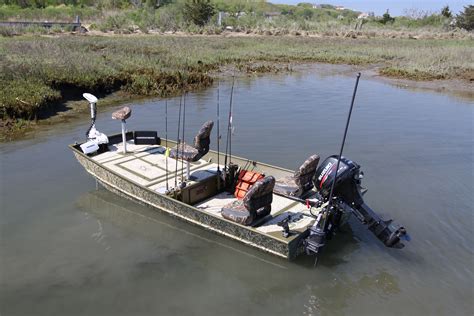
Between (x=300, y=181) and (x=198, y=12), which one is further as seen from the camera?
(x=198, y=12)

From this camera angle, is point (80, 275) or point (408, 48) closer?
point (80, 275)

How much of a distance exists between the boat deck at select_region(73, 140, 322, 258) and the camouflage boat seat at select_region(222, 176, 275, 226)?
0.57 ft

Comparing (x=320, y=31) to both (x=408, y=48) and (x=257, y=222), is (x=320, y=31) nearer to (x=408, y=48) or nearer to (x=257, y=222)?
(x=408, y=48)

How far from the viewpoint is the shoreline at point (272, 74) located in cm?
1709

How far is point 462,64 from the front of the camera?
35.4 m

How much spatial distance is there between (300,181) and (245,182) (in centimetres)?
146

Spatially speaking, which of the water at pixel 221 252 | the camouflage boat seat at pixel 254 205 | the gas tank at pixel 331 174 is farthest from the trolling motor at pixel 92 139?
the gas tank at pixel 331 174

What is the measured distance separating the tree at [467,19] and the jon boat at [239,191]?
76.5m

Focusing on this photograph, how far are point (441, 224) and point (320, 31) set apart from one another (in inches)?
2386

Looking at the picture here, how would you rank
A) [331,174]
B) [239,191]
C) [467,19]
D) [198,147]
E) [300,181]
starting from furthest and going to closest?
[467,19] < [239,191] < [198,147] < [300,181] < [331,174]

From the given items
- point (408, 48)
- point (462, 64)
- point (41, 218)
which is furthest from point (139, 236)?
point (408, 48)

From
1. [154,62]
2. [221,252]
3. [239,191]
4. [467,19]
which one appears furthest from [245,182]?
[467,19]

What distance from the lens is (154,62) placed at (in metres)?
28.5

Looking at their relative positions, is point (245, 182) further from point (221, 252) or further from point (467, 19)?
point (467, 19)
